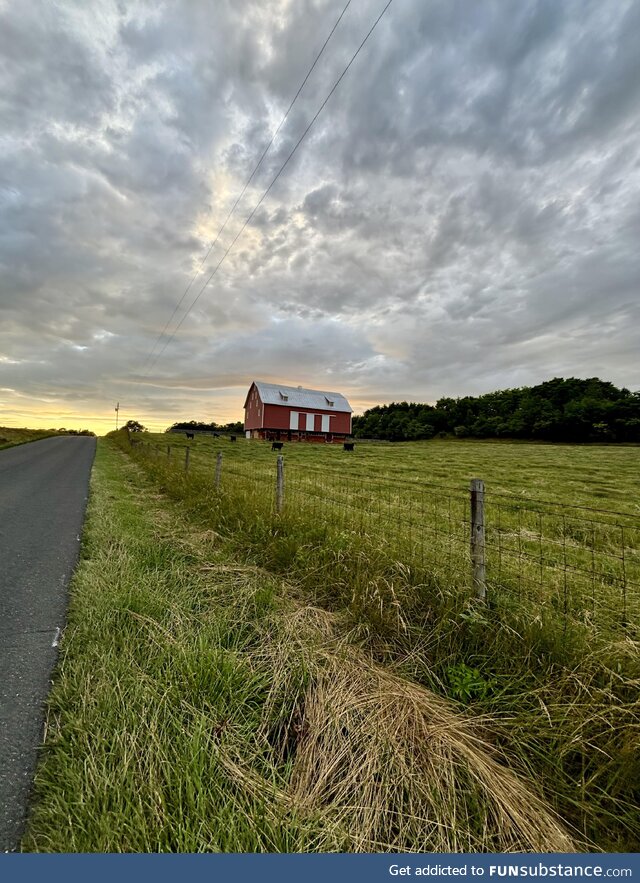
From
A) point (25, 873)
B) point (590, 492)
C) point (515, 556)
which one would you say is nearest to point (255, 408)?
point (590, 492)

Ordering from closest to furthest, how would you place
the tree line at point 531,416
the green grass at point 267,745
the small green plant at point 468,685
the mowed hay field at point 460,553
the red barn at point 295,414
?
the green grass at point 267,745 → the small green plant at point 468,685 → the mowed hay field at point 460,553 → the red barn at point 295,414 → the tree line at point 531,416

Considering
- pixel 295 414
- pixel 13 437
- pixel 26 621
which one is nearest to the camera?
pixel 26 621

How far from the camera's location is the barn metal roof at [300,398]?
39.9 metres

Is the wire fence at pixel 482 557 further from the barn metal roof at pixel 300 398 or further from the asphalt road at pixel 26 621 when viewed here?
the barn metal roof at pixel 300 398

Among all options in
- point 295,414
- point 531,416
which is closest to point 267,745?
point 295,414

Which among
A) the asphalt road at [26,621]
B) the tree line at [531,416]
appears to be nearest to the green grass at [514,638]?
the asphalt road at [26,621]

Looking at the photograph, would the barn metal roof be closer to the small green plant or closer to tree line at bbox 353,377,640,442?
tree line at bbox 353,377,640,442

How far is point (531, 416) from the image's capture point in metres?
54.8

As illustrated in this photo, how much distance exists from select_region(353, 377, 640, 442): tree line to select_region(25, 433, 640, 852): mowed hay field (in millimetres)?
54415

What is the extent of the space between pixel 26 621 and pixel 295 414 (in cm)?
3787

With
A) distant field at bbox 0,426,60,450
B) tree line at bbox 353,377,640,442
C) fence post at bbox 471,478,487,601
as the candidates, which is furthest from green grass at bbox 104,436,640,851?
tree line at bbox 353,377,640,442

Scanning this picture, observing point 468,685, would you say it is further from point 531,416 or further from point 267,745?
point 531,416

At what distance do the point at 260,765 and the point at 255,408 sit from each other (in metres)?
40.8

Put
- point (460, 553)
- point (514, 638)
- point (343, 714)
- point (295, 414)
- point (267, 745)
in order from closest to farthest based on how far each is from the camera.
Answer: point (267, 745) → point (343, 714) → point (514, 638) → point (460, 553) → point (295, 414)
